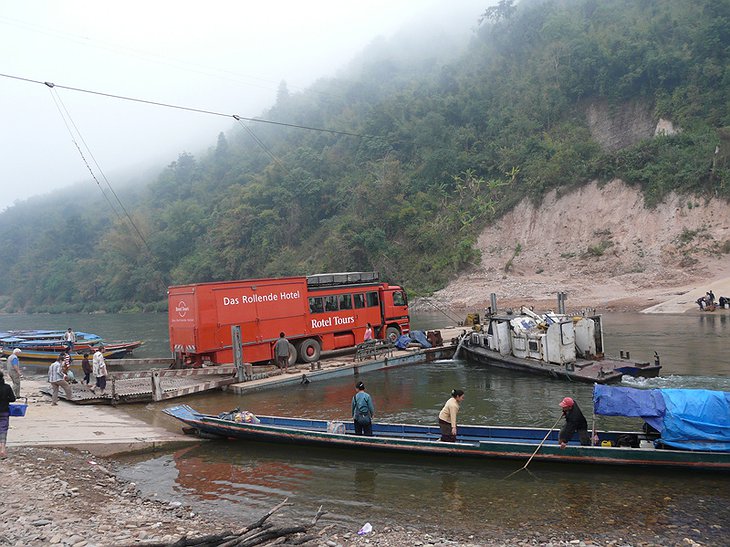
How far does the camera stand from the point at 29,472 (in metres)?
9.45

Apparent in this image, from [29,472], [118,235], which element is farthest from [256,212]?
[29,472]

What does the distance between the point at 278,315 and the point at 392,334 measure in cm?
645

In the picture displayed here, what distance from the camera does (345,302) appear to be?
22875 millimetres

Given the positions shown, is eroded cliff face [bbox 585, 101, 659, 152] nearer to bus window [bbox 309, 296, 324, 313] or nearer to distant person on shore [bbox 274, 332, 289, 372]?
bus window [bbox 309, 296, 324, 313]

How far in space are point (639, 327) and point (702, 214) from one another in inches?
771

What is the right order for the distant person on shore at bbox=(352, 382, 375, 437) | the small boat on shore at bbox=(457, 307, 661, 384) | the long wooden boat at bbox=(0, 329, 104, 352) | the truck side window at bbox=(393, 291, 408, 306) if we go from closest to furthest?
the distant person on shore at bbox=(352, 382, 375, 437)
the small boat on shore at bbox=(457, 307, 661, 384)
the truck side window at bbox=(393, 291, 408, 306)
the long wooden boat at bbox=(0, 329, 104, 352)

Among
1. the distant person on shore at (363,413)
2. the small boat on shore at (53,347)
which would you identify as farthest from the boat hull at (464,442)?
the small boat on shore at (53,347)

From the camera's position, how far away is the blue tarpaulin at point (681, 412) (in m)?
9.05

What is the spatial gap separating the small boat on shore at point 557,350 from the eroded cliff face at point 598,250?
23.0 meters

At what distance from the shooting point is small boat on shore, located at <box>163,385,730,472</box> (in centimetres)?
908

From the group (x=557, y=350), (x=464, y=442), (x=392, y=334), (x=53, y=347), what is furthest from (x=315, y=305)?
(x=53, y=347)

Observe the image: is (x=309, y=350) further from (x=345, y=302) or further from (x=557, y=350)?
(x=557, y=350)

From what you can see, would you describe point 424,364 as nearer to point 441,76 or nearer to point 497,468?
point 497,468

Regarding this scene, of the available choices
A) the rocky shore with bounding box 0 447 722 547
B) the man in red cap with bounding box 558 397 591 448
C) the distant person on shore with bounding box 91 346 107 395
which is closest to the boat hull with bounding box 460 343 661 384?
the man in red cap with bounding box 558 397 591 448
